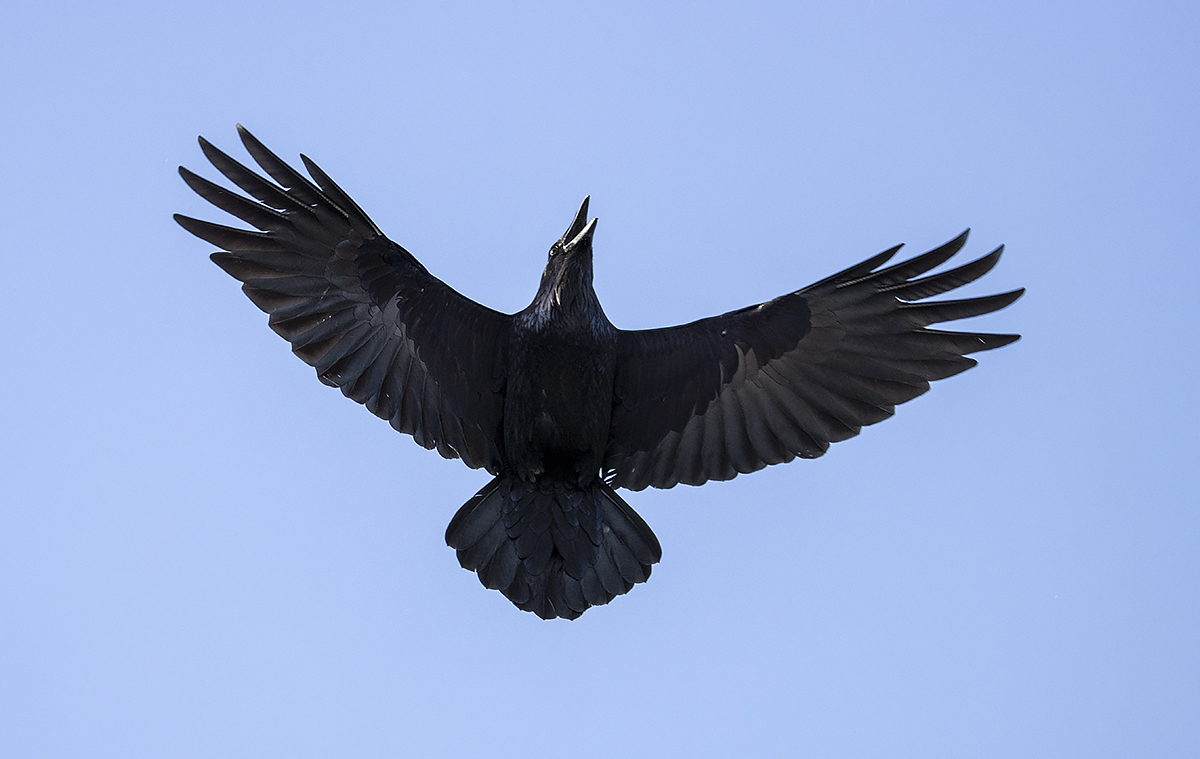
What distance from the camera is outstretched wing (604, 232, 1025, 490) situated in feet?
19.2

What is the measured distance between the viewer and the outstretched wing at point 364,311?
559 centimetres

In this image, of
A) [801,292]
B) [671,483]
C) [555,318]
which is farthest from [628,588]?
[801,292]

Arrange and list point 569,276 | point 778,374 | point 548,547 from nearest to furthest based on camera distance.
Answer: point 569,276 < point 548,547 < point 778,374

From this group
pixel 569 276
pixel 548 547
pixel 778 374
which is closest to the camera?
pixel 569 276

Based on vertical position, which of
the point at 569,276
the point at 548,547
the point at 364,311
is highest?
the point at 364,311

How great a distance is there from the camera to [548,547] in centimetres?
582

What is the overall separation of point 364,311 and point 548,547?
1686 millimetres

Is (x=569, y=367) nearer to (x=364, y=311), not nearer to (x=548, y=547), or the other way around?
(x=548, y=547)

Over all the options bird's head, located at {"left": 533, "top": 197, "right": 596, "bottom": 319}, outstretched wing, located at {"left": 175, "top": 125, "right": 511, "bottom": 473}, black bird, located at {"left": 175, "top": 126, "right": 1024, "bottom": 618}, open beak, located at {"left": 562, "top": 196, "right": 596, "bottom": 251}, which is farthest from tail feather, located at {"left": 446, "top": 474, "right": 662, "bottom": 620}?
open beak, located at {"left": 562, "top": 196, "right": 596, "bottom": 251}

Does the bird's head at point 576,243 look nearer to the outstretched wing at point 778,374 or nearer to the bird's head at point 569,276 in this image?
the bird's head at point 569,276

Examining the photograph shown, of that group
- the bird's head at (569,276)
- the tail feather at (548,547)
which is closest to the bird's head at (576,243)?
the bird's head at (569,276)

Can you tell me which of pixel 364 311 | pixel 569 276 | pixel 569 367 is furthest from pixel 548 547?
pixel 364 311

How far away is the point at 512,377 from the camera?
5.70 m

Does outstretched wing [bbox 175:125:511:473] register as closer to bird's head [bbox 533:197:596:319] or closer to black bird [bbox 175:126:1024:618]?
black bird [bbox 175:126:1024:618]
